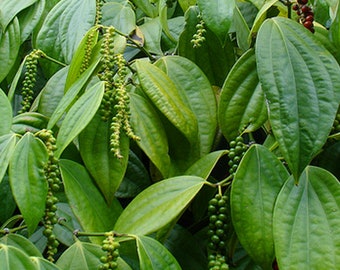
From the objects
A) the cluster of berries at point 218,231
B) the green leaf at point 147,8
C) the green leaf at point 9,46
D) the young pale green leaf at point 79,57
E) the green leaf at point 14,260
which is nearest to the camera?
the green leaf at point 14,260

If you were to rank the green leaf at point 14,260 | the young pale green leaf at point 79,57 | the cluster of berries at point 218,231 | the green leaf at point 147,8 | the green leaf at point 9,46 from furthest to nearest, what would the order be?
the green leaf at point 147,8 < the green leaf at point 9,46 < the young pale green leaf at point 79,57 < the cluster of berries at point 218,231 < the green leaf at point 14,260

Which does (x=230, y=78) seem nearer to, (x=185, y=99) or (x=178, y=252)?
(x=185, y=99)

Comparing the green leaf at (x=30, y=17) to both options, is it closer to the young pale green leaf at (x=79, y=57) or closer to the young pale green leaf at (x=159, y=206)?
the young pale green leaf at (x=79, y=57)

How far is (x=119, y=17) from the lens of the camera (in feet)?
3.15

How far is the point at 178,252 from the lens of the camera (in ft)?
2.62

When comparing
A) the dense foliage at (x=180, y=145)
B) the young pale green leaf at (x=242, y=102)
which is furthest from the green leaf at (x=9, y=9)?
the young pale green leaf at (x=242, y=102)

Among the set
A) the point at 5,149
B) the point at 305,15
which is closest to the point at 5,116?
the point at 5,149

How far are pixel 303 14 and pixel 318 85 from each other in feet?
0.46

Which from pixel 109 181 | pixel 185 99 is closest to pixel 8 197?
pixel 109 181

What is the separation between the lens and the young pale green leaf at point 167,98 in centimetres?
75

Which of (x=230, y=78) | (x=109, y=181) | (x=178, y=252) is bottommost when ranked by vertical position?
(x=178, y=252)

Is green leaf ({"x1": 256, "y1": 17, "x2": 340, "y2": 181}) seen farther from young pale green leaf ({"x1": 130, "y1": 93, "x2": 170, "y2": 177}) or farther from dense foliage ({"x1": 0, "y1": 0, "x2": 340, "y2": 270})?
young pale green leaf ({"x1": 130, "y1": 93, "x2": 170, "y2": 177})

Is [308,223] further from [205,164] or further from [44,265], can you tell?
[44,265]

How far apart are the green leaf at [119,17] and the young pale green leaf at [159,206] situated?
1.02 ft
